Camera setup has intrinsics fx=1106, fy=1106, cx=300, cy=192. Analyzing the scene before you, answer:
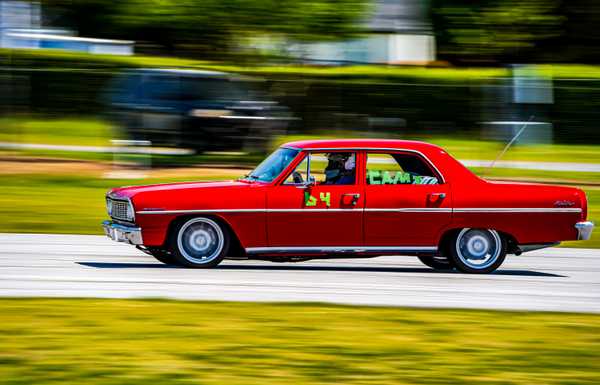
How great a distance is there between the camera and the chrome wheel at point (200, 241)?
11.3 meters

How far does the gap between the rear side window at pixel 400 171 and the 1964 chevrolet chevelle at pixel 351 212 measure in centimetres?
1

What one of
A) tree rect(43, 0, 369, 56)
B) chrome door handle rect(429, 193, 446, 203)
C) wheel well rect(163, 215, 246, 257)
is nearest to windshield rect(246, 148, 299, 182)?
wheel well rect(163, 215, 246, 257)

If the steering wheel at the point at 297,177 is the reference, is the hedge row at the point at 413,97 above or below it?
above

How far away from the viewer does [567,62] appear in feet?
127

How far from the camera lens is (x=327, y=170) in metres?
11.6

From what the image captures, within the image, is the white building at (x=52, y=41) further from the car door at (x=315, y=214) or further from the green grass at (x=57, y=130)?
the car door at (x=315, y=214)

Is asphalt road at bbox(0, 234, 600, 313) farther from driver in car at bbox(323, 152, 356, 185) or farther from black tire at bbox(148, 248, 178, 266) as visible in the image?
driver in car at bbox(323, 152, 356, 185)

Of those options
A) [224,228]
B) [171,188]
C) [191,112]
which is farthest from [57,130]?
[224,228]

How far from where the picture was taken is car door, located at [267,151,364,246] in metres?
11.3

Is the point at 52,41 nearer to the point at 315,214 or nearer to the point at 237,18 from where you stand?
the point at 237,18

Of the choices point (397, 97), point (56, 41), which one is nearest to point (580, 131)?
point (397, 97)

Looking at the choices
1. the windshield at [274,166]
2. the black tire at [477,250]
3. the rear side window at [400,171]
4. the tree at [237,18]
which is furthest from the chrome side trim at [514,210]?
the tree at [237,18]

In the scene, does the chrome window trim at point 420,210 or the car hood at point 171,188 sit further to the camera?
the car hood at point 171,188

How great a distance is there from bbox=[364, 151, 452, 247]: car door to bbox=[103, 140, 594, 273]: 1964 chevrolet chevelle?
0.4 inches
